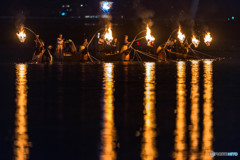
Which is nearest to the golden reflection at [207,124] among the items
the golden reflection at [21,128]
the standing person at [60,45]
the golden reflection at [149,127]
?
the golden reflection at [149,127]

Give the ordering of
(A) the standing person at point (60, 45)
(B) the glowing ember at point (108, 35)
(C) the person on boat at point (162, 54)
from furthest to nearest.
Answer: (B) the glowing ember at point (108, 35)
(C) the person on boat at point (162, 54)
(A) the standing person at point (60, 45)

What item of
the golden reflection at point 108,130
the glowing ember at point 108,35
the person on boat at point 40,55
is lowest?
the golden reflection at point 108,130

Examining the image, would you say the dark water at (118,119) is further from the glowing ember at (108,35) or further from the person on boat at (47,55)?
the glowing ember at (108,35)

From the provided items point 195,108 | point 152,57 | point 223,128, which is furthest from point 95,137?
point 152,57

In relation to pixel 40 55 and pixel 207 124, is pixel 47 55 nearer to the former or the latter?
pixel 40 55

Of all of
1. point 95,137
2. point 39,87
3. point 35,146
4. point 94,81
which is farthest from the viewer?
point 94,81

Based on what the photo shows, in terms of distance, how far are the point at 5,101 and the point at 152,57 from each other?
2654 cm

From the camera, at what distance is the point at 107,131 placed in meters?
11.6

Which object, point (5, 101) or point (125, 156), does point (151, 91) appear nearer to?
point (5, 101)

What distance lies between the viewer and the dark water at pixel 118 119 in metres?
9.90

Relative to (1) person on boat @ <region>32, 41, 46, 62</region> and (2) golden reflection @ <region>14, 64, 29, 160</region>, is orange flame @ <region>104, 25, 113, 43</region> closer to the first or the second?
(1) person on boat @ <region>32, 41, 46, 62</region>

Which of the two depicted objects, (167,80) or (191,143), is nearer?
(191,143)

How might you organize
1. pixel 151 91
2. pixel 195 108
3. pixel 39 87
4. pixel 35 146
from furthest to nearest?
pixel 39 87 → pixel 151 91 → pixel 195 108 → pixel 35 146

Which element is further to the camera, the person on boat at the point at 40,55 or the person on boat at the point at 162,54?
the person on boat at the point at 162,54
